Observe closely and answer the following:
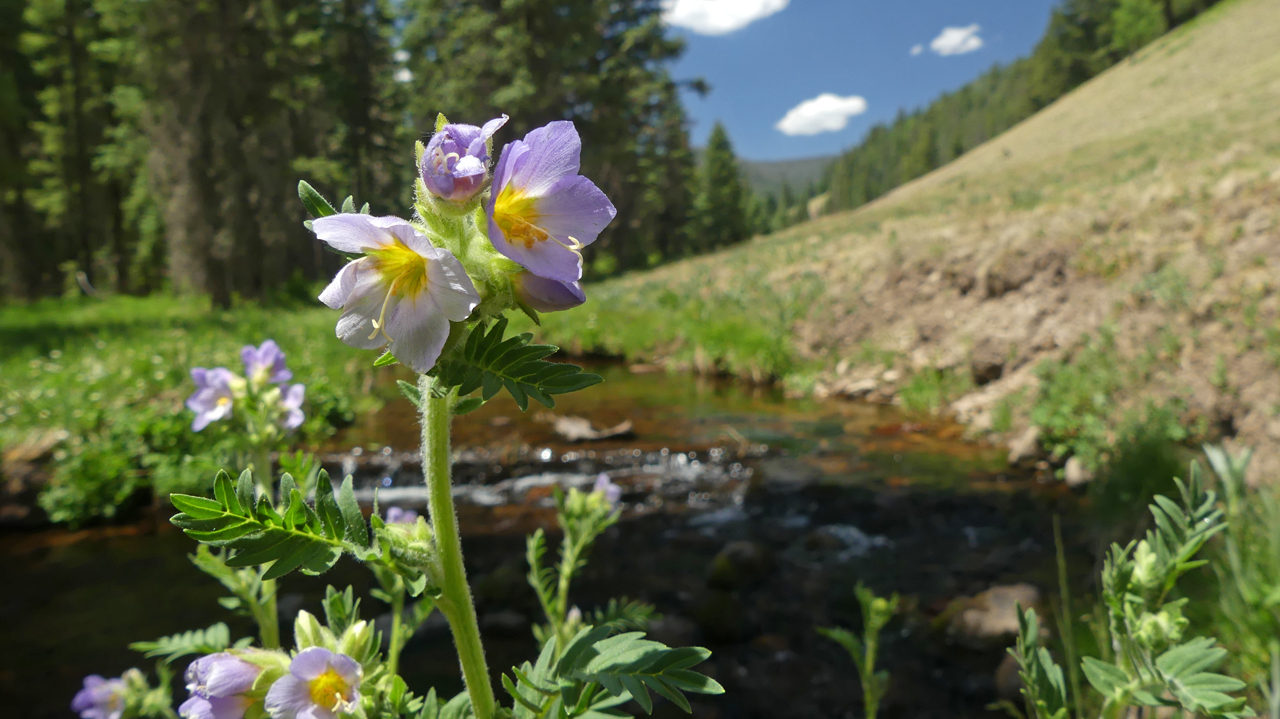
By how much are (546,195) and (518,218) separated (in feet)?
0.16

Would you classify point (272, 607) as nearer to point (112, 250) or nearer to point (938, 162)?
point (112, 250)

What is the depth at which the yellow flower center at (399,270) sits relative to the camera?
2.39 ft

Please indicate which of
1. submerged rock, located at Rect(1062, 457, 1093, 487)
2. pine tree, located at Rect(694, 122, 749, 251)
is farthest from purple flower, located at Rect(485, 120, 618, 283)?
pine tree, located at Rect(694, 122, 749, 251)

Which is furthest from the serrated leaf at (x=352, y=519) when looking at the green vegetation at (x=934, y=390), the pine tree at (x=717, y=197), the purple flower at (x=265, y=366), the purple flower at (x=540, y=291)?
the pine tree at (x=717, y=197)

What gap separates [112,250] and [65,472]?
27.5m

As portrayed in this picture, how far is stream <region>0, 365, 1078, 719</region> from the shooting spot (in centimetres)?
335

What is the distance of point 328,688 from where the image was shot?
2.65 ft

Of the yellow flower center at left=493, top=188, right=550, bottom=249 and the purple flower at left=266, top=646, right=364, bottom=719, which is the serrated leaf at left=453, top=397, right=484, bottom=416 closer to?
the yellow flower center at left=493, top=188, right=550, bottom=249

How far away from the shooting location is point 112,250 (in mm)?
25672

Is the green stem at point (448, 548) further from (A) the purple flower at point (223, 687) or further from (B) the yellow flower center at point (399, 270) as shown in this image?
(A) the purple flower at point (223, 687)

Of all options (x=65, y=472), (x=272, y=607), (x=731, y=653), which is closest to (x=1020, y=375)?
(x=731, y=653)

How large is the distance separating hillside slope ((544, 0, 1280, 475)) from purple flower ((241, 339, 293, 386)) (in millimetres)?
5679

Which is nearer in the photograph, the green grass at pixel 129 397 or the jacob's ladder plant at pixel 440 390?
the jacob's ladder plant at pixel 440 390

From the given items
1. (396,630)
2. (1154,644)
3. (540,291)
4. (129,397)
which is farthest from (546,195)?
(129,397)
